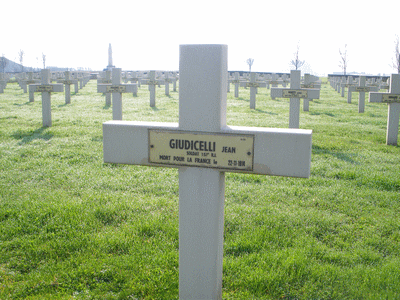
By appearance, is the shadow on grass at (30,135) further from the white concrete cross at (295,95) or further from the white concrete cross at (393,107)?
the white concrete cross at (393,107)

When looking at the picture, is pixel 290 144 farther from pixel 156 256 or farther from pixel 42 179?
pixel 42 179

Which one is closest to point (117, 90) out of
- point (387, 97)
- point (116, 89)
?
point (116, 89)

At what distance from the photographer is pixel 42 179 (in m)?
5.66

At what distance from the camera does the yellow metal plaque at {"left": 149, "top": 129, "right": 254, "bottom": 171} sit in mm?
2322

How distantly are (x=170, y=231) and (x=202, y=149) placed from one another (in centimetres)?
169

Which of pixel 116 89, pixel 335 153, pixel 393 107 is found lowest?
pixel 335 153

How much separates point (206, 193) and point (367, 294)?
1.53 meters

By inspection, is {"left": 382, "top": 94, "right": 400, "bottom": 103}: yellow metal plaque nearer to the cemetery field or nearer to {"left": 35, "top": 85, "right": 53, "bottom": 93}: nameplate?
the cemetery field

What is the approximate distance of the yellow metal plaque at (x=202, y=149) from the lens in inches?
91.4

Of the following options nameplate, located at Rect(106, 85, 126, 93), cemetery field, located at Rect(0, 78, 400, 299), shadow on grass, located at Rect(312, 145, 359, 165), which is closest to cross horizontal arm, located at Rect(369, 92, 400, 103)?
shadow on grass, located at Rect(312, 145, 359, 165)

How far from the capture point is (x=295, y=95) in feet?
30.4

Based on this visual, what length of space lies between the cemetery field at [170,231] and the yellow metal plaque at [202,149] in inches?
45.2

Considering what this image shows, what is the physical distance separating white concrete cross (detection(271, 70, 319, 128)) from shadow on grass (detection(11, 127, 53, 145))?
582cm

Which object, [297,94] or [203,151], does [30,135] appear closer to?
[297,94]
